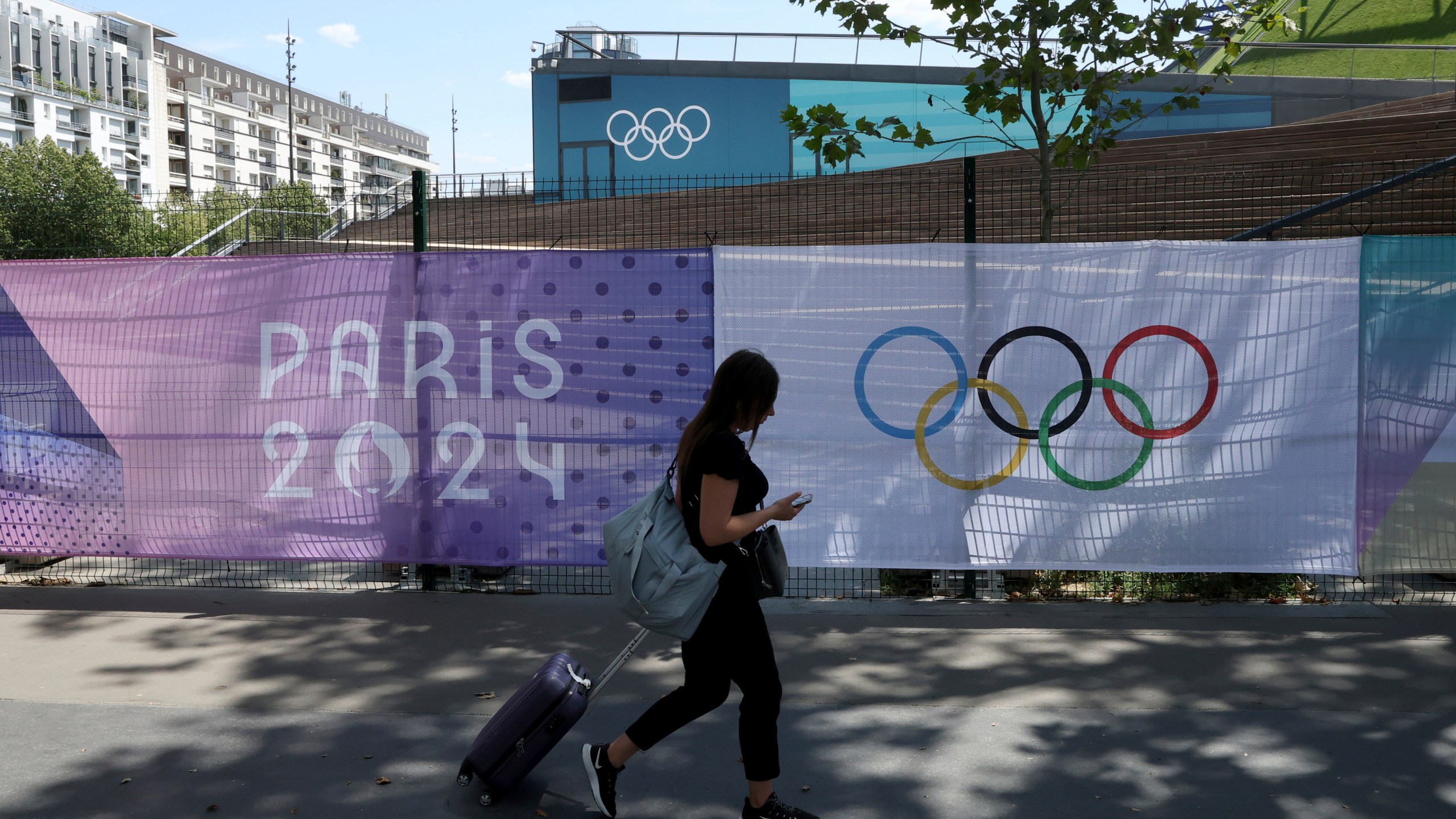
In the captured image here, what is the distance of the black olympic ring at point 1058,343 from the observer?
6.76 m

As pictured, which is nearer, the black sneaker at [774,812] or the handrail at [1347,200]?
the black sneaker at [774,812]

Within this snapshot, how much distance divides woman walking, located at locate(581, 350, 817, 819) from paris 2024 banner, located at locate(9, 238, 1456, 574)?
2.98m

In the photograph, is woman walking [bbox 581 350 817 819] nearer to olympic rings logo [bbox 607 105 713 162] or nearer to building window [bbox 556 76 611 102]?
olympic rings logo [bbox 607 105 713 162]

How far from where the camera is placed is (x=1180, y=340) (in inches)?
265

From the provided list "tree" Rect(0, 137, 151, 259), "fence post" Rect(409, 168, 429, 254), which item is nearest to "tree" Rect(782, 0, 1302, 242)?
"fence post" Rect(409, 168, 429, 254)

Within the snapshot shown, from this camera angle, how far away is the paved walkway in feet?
13.8

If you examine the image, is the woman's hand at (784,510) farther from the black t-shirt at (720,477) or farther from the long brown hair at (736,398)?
the long brown hair at (736,398)

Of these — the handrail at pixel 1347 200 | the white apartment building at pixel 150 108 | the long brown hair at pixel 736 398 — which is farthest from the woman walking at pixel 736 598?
the white apartment building at pixel 150 108

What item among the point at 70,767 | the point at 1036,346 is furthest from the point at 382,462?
the point at 1036,346

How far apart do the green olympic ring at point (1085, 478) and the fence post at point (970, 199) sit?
113cm

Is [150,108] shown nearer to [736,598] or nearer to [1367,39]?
[1367,39]

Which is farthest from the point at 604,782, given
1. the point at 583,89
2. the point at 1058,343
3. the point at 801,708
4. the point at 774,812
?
the point at 583,89

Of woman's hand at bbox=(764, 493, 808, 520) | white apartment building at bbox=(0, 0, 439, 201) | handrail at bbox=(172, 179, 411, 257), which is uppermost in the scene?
white apartment building at bbox=(0, 0, 439, 201)

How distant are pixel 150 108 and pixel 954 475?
118293 mm
